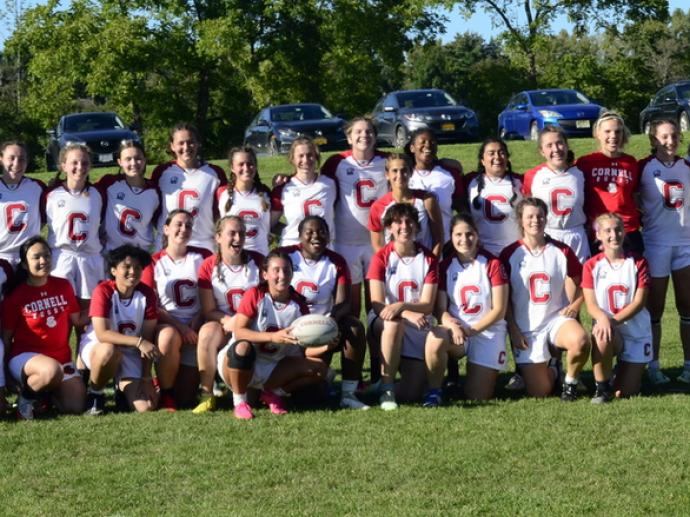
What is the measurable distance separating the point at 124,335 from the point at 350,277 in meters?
1.43

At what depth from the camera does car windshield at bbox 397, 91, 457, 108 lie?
23266mm

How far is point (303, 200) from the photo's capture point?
7895mm

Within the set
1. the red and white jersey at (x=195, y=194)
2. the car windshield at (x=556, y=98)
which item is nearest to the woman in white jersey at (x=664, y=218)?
the red and white jersey at (x=195, y=194)

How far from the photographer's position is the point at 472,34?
2365 inches

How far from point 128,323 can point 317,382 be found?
1.19 metres

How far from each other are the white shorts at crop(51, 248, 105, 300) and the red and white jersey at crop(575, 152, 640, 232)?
3.29 m

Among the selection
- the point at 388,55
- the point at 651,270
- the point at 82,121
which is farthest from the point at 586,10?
the point at 651,270

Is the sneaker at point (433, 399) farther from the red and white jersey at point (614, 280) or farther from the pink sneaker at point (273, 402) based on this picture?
the red and white jersey at point (614, 280)

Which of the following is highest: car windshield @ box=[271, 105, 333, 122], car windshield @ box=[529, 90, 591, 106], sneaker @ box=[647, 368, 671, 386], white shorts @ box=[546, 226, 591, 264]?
car windshield @ box=[529, 90, 591, 106]

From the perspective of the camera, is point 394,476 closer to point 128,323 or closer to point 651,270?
point 128,323

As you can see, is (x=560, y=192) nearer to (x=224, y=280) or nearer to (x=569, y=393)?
(x=569, y=393)

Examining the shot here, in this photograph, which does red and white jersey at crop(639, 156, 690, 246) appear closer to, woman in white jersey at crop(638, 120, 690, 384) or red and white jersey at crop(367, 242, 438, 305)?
woman in white jersey at crop(638, 120, 690, 384)

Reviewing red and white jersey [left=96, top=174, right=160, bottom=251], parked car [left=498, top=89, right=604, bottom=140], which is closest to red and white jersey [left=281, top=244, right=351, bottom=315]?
red and white jersey [left=96, top=174, right=160, bottom=251]

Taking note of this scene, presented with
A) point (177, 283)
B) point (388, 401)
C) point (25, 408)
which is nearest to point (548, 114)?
point (177, 283)
